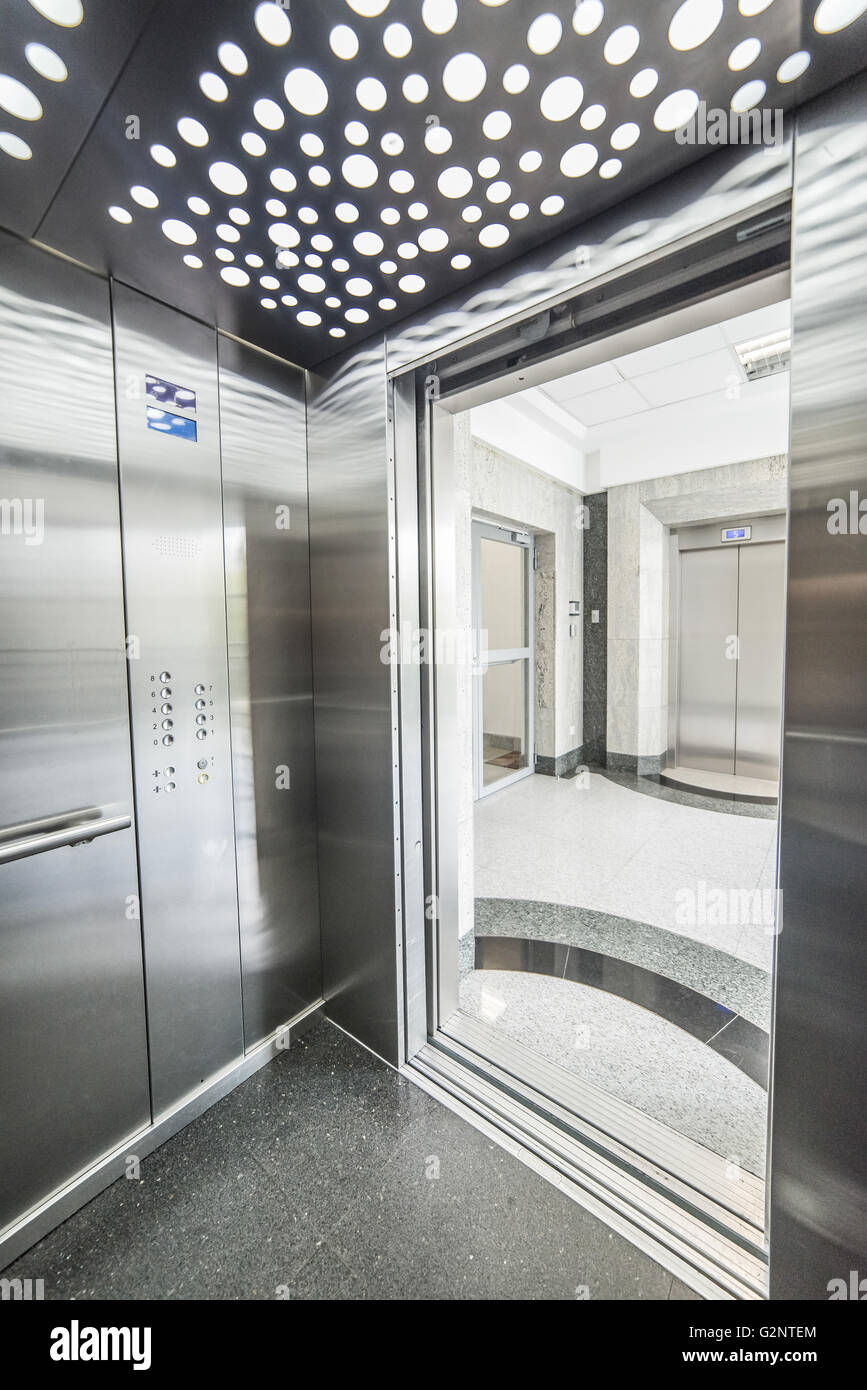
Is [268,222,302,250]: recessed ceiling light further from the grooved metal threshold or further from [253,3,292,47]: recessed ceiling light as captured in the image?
the grooved metal threshold

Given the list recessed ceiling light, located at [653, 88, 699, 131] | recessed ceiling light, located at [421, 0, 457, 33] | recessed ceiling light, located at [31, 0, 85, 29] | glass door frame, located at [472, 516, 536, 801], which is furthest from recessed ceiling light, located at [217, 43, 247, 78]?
glass door frame, located at [472, 516, 536, 801]

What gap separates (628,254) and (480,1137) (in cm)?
256

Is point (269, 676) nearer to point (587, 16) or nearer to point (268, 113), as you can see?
point (268, 113)

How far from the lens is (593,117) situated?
1.02 metres

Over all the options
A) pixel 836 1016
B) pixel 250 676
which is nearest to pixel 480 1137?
pixel 836 1016

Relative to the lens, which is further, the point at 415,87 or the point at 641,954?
the point at 641,954

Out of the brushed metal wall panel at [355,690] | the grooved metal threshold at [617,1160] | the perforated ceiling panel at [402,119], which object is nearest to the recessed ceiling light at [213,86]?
the perforated ceiling panel at [402,119]

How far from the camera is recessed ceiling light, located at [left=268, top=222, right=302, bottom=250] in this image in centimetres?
128

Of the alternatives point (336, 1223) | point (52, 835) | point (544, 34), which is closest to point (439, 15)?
point (544, 34)

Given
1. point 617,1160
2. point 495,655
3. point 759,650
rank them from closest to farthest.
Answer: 1. point 617,1160
2. point 495,655
3. point 759,650

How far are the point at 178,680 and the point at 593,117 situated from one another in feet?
5.64

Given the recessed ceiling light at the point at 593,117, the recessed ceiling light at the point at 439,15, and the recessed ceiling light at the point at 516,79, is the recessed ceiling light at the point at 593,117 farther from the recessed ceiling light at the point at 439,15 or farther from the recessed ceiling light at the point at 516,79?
the recessed ceiling light at the point at 439,15

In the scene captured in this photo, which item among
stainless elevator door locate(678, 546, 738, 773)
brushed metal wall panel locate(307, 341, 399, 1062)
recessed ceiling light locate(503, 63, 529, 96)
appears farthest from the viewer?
stainless elevator door locate(678, 546, 738, 773)
